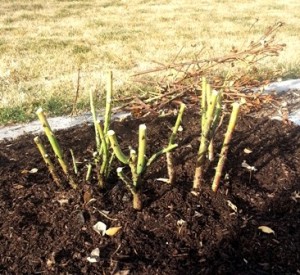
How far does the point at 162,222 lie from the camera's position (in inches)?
87.1

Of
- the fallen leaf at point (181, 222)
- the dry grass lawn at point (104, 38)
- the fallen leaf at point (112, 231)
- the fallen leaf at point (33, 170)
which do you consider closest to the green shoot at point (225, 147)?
the fallen leaf at point (181, 222)

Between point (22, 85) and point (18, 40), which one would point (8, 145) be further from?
point (18, 40)

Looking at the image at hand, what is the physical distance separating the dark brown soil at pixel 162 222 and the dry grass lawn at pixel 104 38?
126 centimetres

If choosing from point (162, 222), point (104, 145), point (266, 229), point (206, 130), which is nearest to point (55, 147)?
point (104, 145)

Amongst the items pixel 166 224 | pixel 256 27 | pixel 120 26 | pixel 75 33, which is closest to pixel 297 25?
pixel 256 27

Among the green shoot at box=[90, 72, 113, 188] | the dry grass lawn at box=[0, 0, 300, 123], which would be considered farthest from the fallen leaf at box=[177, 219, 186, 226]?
the dry grass lawn at box=[0, 0, 300, 123]

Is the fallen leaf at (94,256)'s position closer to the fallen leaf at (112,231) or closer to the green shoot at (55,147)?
the fallen leaf at (112,231)

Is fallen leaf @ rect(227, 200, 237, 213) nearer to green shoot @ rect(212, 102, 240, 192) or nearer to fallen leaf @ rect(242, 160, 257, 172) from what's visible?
green shoot @ rect(212, 102, 240, 192)

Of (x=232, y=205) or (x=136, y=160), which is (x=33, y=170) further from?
(x=232, y=205)

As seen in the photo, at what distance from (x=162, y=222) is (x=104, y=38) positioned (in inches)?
287

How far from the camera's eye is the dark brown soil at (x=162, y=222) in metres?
2.01

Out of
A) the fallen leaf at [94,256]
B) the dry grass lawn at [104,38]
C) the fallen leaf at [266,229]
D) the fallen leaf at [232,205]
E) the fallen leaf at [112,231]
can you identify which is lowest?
the dry grass lawn at [104,38]

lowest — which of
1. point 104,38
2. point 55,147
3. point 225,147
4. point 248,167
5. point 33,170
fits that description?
point 104,38

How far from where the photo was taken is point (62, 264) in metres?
2.00
